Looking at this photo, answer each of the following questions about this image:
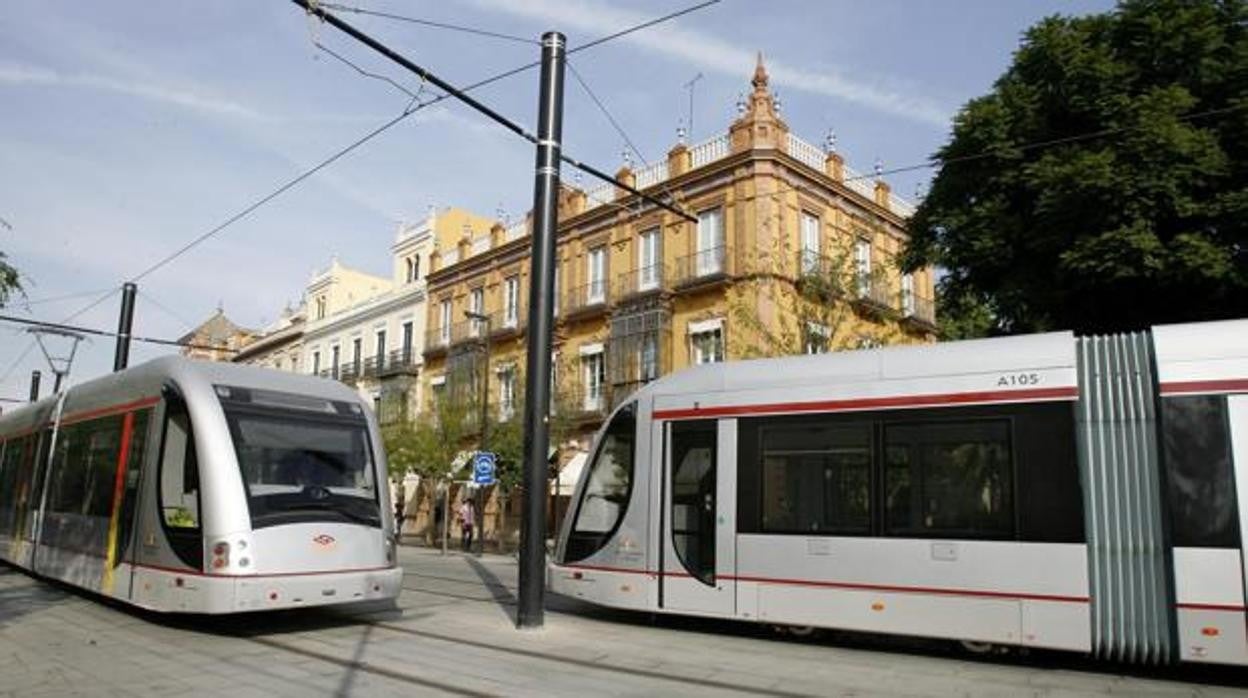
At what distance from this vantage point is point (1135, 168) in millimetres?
14766

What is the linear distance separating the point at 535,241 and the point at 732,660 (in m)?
5.49

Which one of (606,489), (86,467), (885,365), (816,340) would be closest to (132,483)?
(86,467)

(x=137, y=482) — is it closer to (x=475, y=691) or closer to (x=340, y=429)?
(x=340, y=429)

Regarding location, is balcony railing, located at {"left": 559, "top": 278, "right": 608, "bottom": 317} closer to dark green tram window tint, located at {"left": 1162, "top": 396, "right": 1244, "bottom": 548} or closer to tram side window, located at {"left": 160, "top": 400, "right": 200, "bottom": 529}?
tram side window, located at {"left": 160, "top": 400, "right": 200, "bottom": 529}

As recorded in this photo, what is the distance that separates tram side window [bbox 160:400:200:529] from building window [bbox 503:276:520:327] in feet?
89.8

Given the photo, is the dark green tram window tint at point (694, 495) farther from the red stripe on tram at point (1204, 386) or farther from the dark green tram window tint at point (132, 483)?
the dark green tram window tint at point (132, 483)

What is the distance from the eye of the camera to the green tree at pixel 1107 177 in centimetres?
1454

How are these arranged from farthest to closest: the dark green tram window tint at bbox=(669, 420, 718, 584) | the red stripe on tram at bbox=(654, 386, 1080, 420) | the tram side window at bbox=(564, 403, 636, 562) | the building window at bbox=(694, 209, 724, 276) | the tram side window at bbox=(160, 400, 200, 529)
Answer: the building window at bbox=(694, 209, 724, 276) < the tram side window at bbox=(564, 403, 636, 562) < the dark green tram window tint at bbox=(669, 420, 718, 584) < the tram side window at bbox=(160, 400, 200, 529) < the red stripe on tram at bbox=(654, 386, 1080, 420)

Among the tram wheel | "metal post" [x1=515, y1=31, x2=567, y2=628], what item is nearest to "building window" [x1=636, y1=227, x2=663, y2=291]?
"metal post" [x1=515, y1=31, x2=567, y2=628]

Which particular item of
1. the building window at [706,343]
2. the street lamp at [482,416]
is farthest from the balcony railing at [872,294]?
the street lamp at [482,416]

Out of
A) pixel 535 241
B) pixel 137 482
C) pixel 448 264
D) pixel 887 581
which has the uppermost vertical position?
pixel 448 264

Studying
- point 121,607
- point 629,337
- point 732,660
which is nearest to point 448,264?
point 629,337

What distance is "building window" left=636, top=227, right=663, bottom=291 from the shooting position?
32403 mm

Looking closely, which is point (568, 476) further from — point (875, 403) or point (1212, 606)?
point (1212, 606)
